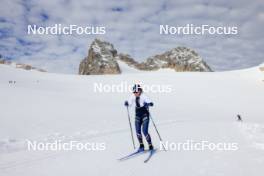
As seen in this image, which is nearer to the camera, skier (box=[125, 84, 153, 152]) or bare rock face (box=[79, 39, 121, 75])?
skier (box=[125, 84, 153, 152])

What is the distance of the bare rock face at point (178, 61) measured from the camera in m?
166

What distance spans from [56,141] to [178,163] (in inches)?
207

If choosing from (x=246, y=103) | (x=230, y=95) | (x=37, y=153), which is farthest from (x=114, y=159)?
(x=230, y=95)

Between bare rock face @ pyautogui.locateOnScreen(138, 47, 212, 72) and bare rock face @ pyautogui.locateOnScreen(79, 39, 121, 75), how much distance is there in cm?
3873

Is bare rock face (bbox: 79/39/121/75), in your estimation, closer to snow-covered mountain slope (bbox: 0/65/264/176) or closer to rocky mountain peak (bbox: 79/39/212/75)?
rocky mountain peak (bbox: 79/39/212/75)

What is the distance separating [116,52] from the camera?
188250mm

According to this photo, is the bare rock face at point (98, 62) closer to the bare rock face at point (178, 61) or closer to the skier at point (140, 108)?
the bare rock face at point (178, 61)

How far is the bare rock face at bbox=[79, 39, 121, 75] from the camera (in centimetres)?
13698

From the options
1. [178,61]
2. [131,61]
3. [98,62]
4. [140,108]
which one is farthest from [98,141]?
[131,61]

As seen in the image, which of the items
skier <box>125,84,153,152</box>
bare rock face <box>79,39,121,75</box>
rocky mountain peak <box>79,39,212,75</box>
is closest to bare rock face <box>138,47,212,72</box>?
rocky mountain peak <box>79,39,212,75</box>

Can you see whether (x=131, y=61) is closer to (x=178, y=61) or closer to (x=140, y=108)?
(x=178, y=61)

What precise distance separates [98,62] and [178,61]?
176 feet

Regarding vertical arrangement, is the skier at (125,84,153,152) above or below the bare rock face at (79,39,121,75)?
below

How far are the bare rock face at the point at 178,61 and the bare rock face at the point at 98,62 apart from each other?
127 feet
